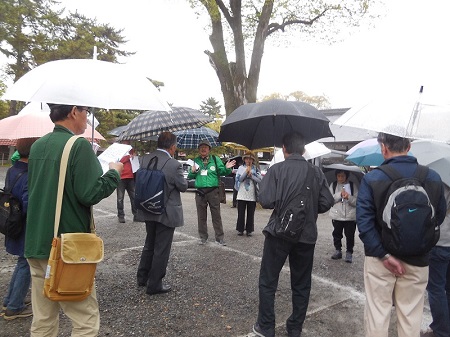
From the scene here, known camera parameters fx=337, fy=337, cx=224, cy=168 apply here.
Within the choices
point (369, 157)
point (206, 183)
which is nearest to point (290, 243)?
point (369, 157)

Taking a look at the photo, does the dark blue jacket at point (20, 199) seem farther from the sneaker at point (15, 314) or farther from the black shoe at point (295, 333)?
the black shoe at point (295, 333)

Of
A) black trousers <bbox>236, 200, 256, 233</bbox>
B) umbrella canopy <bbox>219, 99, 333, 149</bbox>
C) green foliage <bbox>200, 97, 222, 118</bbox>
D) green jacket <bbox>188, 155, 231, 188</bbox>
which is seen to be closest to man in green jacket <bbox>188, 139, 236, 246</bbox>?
green jacket <bbox>188, 155, 231, 188</bbox>

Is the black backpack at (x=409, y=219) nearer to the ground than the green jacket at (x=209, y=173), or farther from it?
farther from it

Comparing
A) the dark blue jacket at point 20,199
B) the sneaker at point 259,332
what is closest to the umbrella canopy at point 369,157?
the sneaker at point 259,332

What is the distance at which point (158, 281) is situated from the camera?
12.5 ft

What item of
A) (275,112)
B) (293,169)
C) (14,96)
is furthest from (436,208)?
(14,96)

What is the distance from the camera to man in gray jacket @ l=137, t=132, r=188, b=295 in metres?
3.76

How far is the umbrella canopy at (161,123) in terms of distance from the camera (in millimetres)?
3686

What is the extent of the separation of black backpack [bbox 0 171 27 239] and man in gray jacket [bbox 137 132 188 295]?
121cm

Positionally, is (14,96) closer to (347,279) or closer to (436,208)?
(436,208)

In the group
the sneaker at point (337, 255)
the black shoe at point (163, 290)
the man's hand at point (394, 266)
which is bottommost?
the sneaker at point (337, 255)

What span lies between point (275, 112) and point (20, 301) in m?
2.99

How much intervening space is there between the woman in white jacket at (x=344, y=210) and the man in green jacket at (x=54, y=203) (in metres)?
3.91

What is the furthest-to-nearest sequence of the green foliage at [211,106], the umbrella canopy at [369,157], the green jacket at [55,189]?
the green foliage at [211,106] < the umbrella canopy at [369,157] < the green jacket at [55,189]
